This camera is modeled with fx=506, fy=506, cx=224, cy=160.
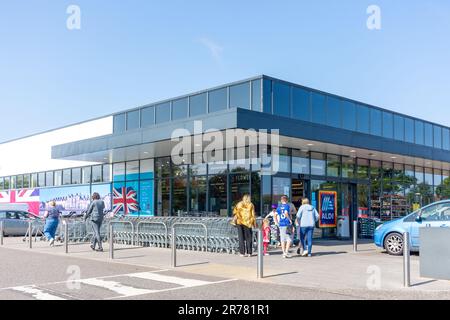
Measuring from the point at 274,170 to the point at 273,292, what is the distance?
420 inches

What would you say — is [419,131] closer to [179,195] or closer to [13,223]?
[179,195]

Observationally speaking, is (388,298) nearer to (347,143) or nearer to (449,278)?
(449,278)

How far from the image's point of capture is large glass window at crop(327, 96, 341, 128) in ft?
71.5

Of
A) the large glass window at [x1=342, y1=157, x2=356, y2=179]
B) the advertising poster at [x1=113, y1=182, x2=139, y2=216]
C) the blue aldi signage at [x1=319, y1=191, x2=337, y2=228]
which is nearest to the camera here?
the blue aldi signage at [x1=319, y1=191, x2=337, y2=228]

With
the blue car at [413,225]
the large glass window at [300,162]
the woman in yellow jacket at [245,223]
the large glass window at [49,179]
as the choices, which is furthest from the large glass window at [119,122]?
the blue car at [413,225]

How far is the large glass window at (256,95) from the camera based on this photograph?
1891 cm

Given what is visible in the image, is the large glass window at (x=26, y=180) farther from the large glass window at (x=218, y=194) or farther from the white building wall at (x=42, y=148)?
the large glass window at (x=218, y=194)

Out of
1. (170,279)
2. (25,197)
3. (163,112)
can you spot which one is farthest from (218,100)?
(25,197)

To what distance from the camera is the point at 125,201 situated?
26.8 m

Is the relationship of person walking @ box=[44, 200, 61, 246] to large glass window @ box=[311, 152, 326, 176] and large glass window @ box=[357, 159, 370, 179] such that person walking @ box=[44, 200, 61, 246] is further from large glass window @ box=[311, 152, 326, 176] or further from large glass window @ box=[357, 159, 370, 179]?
large glass window @ box=[357, 159, 370, 179]

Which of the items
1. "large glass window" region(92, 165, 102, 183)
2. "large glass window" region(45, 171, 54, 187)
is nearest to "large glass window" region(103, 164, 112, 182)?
"large glass window" region(92, 165, 102, 183)

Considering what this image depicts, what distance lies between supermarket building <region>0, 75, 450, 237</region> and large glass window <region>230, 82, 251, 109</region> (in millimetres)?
40

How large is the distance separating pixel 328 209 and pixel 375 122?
579cm

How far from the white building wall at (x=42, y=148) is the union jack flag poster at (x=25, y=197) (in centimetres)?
145
